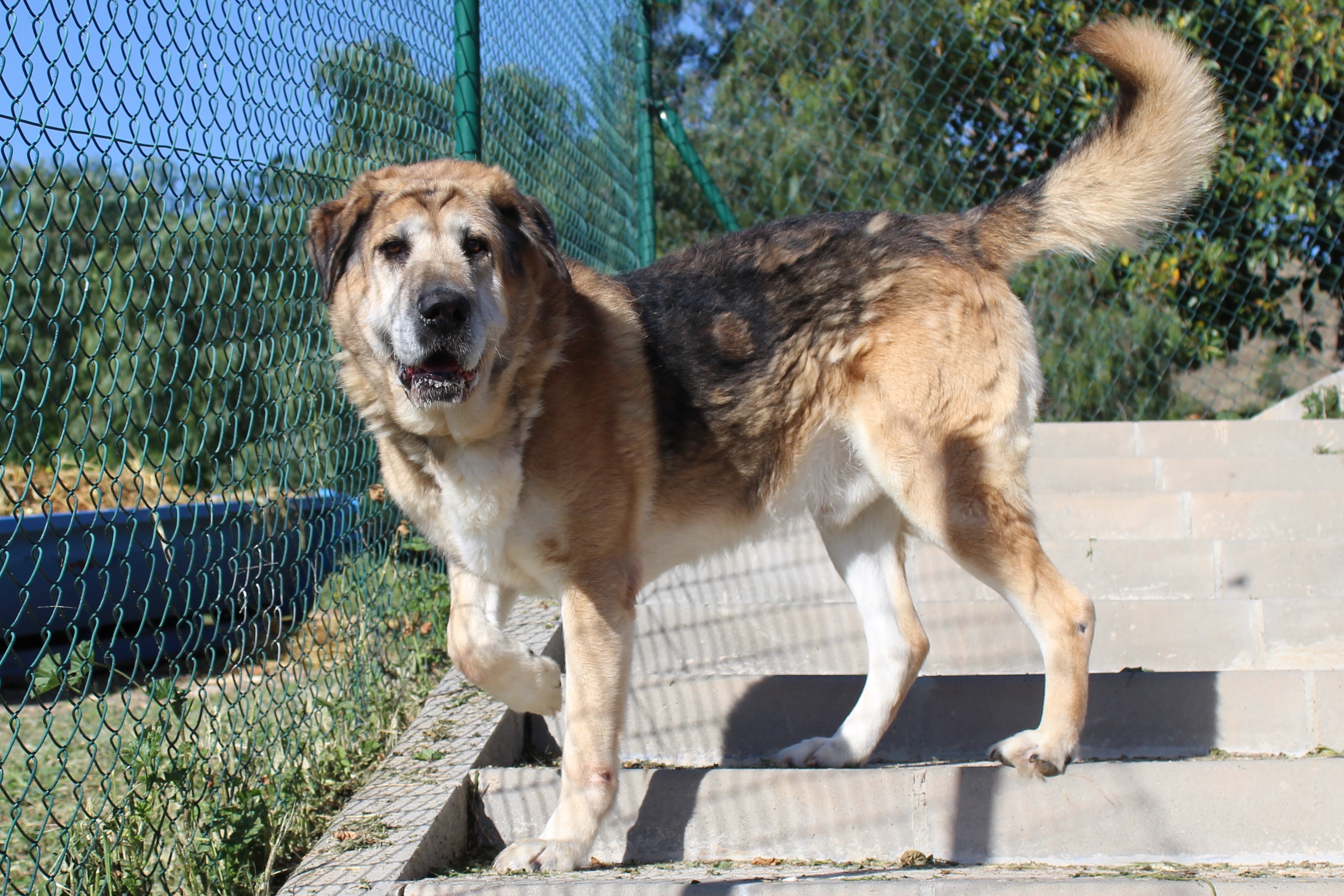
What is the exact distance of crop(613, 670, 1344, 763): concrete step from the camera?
10.8 ft

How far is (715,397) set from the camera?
3.31m

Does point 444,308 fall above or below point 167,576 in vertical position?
above

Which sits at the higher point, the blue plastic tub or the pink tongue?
the pink tongue

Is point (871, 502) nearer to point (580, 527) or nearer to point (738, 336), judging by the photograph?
point (738, 336)

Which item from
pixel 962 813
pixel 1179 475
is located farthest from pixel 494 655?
pixel 1179 475

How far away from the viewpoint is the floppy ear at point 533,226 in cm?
297

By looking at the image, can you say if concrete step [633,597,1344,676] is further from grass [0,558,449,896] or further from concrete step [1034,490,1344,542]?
concrete step [1034,490,1344,542]

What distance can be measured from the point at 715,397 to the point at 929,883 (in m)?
1.53

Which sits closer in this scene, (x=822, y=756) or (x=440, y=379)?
(x=440, y=379)

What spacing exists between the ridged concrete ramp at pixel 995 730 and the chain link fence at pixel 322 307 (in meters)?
0.68

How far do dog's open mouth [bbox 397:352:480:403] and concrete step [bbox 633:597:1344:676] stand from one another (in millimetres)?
1415

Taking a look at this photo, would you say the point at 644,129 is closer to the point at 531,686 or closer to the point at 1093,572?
the point at 1093,572

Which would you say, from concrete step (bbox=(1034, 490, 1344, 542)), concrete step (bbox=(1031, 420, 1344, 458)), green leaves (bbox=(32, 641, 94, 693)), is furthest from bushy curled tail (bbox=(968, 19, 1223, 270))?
green leaves (bbox=(32, 641, 94, 693))

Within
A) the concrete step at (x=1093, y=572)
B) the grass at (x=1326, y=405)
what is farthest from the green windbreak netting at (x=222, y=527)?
the grass at (x=1326, y=405)
